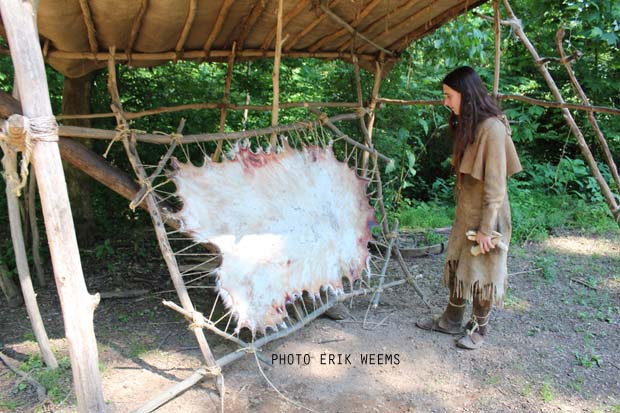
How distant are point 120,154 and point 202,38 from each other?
1.96 m

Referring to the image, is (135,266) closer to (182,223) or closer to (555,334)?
(182,223)

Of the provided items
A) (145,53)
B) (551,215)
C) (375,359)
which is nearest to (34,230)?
(145,53)

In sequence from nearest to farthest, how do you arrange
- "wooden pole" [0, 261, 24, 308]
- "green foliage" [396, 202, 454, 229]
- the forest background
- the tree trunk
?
1. "wooden pole" [0, 261, 24, 308]
2. the tree trunk
3. the forest background
4. "green foliage" [396, 202, 454, 229]

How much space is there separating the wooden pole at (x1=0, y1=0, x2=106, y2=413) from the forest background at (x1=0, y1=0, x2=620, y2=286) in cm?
240

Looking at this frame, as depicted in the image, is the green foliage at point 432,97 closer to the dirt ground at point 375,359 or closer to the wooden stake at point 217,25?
the dirt ground at point 375,359

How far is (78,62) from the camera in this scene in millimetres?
2748

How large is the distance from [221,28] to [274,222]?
1.22m

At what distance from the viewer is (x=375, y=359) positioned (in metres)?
2.85

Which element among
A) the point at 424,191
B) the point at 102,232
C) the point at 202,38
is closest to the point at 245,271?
the point at 202,38

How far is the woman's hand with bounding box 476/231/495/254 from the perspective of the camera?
2709 mm

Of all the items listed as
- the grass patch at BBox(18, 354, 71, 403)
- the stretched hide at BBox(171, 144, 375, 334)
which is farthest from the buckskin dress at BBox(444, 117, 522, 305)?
the grass patch at BBox(18, 354, 71, 403)

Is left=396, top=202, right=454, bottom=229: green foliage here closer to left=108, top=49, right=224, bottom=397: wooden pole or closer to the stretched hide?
the stretched hide

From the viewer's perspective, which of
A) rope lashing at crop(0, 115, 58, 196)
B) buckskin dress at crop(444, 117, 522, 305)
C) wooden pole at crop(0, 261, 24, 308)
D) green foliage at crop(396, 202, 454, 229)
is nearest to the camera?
rope lashing at crop(0, 115, 58, 196)

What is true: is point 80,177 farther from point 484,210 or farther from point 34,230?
point 484,210
